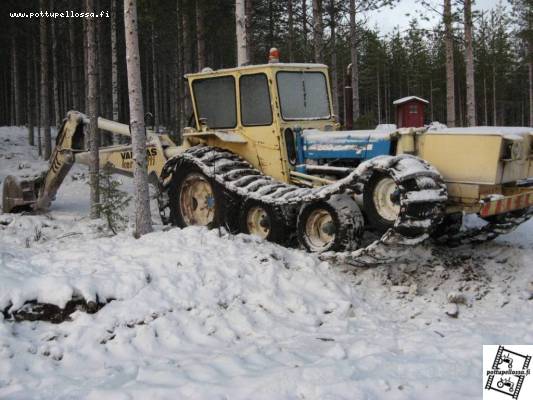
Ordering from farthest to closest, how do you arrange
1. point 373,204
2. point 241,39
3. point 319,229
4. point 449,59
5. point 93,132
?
1. point 449,59
2. point 241,39
3. point 93,132
4. point 319,229
5. point 373,204

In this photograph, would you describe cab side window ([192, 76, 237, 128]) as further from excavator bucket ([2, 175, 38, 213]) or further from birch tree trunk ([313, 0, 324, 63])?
birch tree trunk ([313, 0, 324, 63])

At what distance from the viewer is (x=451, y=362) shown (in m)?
4.83

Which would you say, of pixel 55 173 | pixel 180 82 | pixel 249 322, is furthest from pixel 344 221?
pixel 180 82

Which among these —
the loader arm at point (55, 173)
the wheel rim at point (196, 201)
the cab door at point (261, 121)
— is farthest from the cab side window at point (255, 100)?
the loader arm at point (55, 173)

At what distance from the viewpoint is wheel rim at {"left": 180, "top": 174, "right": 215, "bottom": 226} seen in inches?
369

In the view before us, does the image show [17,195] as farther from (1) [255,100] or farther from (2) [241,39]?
(1) [255,100]

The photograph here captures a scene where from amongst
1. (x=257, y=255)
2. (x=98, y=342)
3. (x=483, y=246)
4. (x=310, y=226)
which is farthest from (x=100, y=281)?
(x=483, y=246)

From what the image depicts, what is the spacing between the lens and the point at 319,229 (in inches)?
305

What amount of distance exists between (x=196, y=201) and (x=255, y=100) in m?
1.94

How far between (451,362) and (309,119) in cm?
504

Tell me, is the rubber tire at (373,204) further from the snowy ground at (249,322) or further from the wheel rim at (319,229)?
the snowy ground at (249,322)

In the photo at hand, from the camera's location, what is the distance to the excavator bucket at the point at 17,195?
464 inches

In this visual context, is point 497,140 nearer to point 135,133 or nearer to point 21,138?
point 135,133

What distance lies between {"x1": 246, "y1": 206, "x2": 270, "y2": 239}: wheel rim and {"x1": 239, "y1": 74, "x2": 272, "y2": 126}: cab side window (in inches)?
54.2
